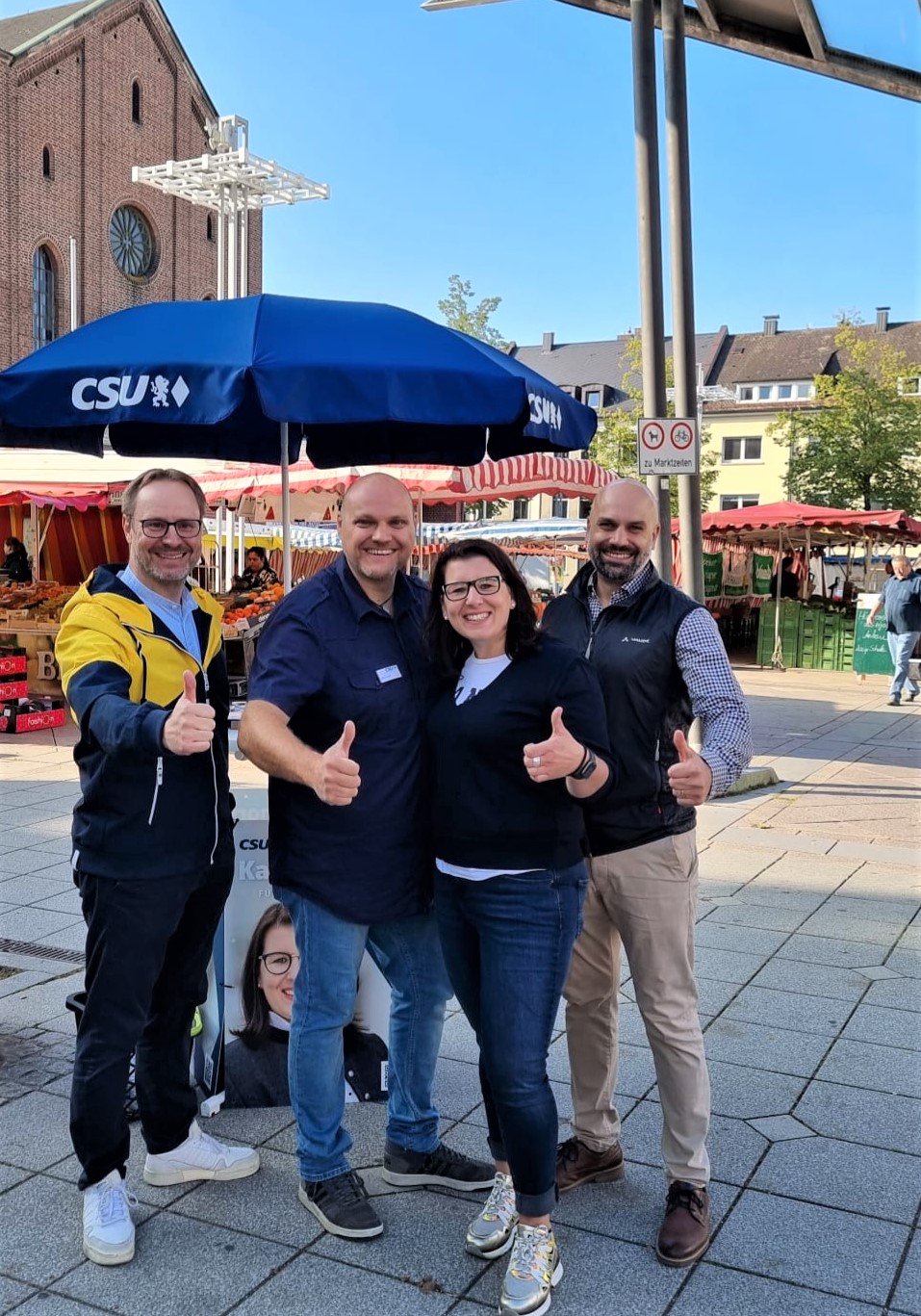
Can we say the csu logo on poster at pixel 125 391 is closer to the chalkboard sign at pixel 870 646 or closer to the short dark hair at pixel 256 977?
the short dark hair at pixel 256 977

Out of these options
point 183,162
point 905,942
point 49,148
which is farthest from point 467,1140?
point 49,148

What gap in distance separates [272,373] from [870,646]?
17964 millimetres

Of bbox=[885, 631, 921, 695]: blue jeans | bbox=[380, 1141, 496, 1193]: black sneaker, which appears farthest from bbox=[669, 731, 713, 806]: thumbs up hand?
bbox=[885, 631, 921, 695]: blue jeans

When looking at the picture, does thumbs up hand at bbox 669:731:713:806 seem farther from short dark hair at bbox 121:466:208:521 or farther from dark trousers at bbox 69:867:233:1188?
short dark hair at bbox 121:466:208:521

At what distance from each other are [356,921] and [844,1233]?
1517mm

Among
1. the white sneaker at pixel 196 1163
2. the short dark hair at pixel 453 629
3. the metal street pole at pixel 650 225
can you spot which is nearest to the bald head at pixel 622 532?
the short dark hair at pixel 453 629

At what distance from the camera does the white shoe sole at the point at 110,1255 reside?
280 centimetres

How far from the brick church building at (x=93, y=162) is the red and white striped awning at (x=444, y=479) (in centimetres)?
2387

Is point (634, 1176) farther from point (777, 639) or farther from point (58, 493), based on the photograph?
point (777, 639)

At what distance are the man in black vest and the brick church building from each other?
32128mm

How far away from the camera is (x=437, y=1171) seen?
323cm

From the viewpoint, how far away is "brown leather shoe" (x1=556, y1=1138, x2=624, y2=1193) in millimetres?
3234

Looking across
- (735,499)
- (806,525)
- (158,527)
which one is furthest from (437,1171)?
(735,499)

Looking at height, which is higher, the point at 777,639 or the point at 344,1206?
the point at 777,639
